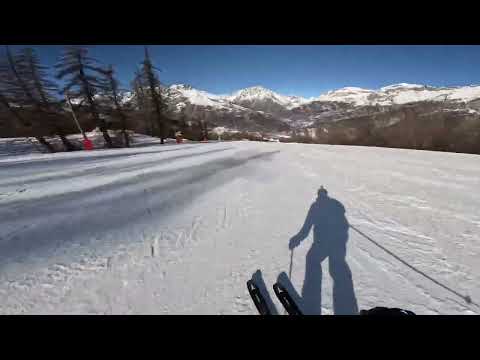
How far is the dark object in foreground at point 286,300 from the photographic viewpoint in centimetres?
209

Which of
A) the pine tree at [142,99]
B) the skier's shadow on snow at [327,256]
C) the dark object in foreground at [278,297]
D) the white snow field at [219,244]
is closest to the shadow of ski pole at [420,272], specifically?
the white snow field at [219,244]

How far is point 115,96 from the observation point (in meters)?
22.4

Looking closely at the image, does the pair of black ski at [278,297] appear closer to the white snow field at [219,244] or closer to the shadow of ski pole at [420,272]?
the white snow field at [219,244]

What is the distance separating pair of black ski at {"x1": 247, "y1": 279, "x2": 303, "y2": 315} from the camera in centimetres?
209

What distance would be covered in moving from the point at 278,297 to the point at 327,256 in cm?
Answer: 125

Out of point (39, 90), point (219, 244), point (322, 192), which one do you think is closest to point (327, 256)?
point (219, 244)

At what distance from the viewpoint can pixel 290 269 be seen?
2.75m

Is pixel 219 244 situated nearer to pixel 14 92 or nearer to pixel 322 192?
pixel 322 192

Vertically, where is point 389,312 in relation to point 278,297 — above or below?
above

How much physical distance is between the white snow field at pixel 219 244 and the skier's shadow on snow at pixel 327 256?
0.06ft
